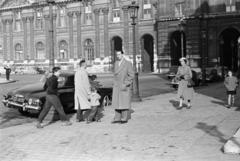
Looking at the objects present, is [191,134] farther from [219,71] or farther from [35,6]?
[35,6]

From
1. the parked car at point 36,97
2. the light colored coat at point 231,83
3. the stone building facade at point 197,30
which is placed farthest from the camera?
the stone building facade at point 197,30

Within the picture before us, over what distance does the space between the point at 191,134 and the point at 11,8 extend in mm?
57750

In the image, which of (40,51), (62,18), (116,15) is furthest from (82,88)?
(40,51)

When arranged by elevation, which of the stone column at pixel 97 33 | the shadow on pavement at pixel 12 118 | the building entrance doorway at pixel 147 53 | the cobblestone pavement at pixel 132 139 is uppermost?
the stone column at pixel 97 33

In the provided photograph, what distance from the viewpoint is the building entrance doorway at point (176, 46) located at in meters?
44.8

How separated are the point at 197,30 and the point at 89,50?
18098mm

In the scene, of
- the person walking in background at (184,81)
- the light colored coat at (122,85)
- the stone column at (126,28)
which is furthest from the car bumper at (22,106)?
the stone column at (126,28)

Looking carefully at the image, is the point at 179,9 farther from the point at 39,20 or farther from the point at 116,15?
the point at 39,20

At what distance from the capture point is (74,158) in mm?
7191

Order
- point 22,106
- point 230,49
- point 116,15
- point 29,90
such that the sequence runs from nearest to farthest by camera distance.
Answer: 1. point 22,106
2. point 29,90
3. point 230,49
4. point 116,15

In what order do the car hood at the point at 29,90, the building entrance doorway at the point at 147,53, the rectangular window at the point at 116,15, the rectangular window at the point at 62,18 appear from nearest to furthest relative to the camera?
the car hood at the point at 29,90 → the building entrance doorway at the point at 147,53 → the rectangular window at the point at 116,15 → the rectangular window at the point at 62,18

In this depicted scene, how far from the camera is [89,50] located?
180 ft

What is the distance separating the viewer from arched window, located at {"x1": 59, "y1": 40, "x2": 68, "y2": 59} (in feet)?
187

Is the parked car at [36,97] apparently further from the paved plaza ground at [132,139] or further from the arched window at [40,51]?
the arched window at [40,51]
